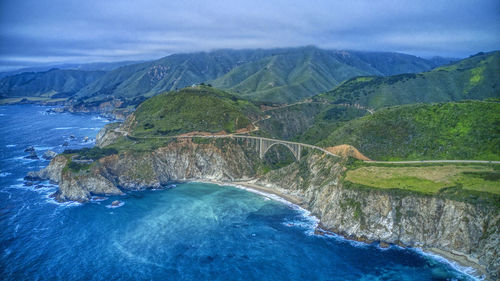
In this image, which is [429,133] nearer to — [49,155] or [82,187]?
[82,187]

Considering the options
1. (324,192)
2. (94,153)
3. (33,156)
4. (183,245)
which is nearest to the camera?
(183,245)

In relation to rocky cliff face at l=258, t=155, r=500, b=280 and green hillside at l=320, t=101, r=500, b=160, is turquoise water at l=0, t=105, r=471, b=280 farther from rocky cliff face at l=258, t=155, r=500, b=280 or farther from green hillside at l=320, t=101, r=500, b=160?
green hillside at l=320, t=101, r=500, b=160

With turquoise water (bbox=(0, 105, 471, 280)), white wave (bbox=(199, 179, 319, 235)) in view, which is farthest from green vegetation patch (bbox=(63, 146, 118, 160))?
white wave (bbox=(199, 179, 319, 235))

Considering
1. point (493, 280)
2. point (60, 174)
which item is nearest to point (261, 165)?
point (60, 174)

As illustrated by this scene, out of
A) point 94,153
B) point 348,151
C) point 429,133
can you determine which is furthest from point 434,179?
point 94,153

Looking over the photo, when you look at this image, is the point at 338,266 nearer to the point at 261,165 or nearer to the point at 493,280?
the point at 493,280

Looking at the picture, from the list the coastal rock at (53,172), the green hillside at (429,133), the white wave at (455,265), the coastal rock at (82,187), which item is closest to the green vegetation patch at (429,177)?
the green hillside at (429,133)
